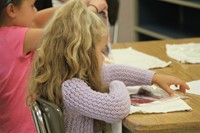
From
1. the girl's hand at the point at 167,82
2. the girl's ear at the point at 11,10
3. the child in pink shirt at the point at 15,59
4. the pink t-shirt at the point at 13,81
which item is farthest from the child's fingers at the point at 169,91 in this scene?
the girl's ear at the point at 11,10

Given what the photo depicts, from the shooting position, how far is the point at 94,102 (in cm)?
129

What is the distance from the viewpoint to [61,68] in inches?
53.5

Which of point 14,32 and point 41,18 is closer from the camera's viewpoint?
point 14,32

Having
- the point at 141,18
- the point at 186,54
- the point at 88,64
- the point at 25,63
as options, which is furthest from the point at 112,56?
the point at 141,18

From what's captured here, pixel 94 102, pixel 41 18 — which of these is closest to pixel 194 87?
pixel 94 102

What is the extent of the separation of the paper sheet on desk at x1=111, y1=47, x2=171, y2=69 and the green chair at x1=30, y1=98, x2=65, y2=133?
2.18ft

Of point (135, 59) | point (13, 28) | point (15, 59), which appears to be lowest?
point (135, 59)

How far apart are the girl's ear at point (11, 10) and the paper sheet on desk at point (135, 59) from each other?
0.52 metres

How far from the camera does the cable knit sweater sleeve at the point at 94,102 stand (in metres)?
1.29

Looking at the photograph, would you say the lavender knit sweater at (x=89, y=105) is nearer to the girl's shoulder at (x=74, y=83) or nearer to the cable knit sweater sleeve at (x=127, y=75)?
the girl's shoulder at (x=74, y=83)

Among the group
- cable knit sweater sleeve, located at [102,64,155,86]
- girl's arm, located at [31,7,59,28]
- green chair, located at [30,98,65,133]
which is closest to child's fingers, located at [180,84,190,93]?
cable knit sweater sleeve, located at [102,64,155,86]

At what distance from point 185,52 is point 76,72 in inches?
33.5

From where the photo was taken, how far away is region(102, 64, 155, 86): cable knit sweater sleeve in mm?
1525

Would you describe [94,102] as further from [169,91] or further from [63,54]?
[169,91]
